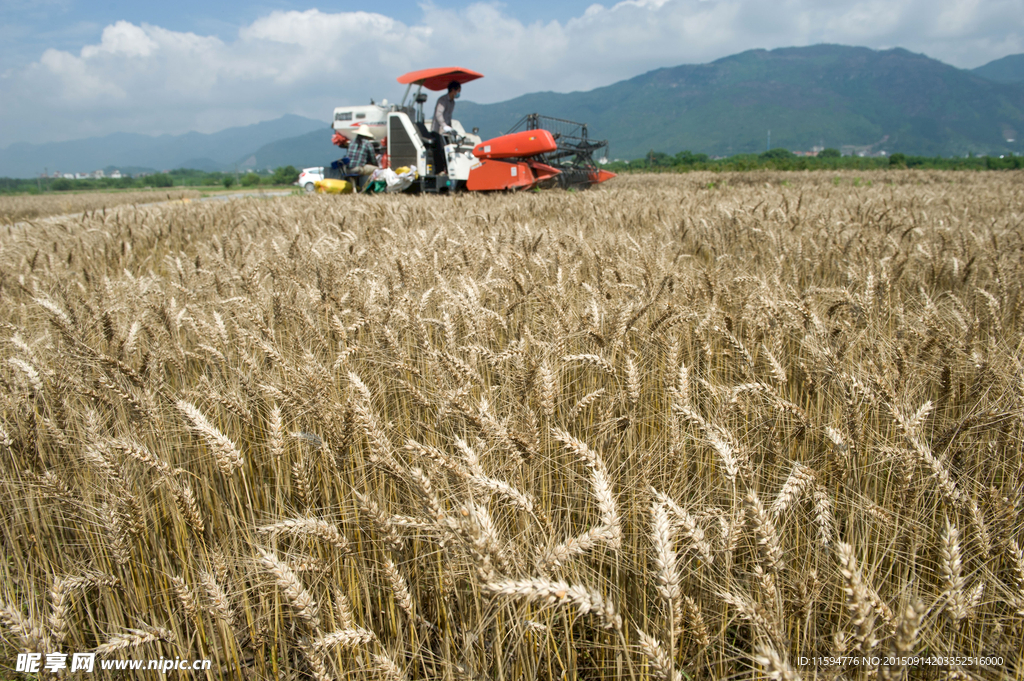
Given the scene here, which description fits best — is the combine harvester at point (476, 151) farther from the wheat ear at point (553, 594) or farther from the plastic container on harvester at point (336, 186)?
the wheat ear at point (553, 594)

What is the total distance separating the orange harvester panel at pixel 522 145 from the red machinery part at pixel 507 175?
0.66 feet

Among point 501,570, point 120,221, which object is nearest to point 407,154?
point 120,221

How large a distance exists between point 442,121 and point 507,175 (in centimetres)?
424

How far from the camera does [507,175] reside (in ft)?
34.4

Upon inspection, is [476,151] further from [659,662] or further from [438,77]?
[659,662]

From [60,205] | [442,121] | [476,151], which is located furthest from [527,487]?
[60,205]

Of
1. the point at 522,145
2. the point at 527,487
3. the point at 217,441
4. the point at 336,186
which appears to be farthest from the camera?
the point at 336,186

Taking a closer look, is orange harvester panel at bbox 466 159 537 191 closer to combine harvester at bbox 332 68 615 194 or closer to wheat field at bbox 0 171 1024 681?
combine harvester at bbox 332 68 615 194

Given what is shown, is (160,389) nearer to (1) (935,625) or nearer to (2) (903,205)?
(1) (935,625)

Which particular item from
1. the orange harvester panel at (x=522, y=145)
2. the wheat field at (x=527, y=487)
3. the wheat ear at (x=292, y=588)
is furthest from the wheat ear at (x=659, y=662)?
the orange harvester panel at (x=522, y=145)

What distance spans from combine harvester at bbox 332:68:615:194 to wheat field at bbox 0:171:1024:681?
8.68m

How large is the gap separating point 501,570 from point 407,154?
13435 millimetres

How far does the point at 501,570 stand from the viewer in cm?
90

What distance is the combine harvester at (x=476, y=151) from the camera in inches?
424
